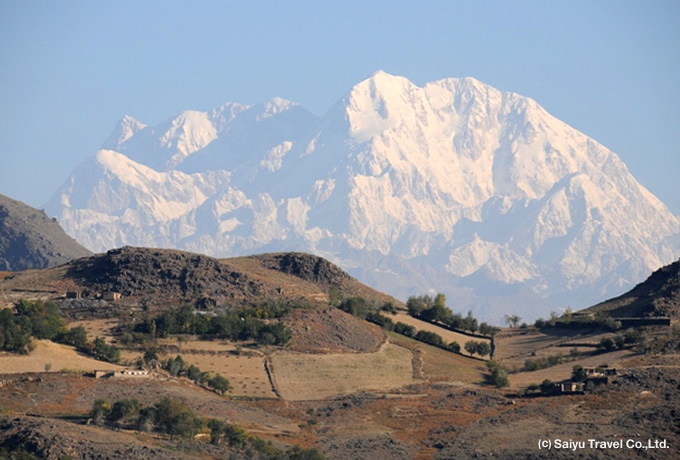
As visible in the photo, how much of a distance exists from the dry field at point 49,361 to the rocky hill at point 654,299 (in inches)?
2575

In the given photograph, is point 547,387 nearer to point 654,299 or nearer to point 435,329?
point 654,299

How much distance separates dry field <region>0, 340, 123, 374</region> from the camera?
422 ft

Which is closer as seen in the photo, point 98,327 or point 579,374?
point 579,374

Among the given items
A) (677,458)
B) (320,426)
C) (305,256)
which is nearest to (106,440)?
(320,426)

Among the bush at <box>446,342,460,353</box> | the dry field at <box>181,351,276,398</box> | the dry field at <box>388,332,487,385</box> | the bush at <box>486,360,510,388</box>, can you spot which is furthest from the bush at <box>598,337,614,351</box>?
the dry field at <box>181,351,276,398</box>

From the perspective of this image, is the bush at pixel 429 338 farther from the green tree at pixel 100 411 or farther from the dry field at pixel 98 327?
the green tree at pixel 100 411

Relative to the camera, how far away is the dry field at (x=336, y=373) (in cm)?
13650

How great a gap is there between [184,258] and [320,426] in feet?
202

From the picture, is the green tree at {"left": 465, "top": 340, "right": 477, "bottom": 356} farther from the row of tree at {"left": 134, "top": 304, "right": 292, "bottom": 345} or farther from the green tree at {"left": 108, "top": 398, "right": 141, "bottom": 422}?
the green tree at {"left": 108, "top": 398, "right": 141, "bottom": 422}

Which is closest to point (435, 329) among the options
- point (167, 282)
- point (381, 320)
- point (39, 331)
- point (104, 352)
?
point (381, 320)

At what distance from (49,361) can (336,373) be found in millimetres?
28226

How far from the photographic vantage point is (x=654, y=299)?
172375mm

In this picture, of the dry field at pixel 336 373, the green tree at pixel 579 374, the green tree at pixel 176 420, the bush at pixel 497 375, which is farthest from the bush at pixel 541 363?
the green tree at pixel 176 420

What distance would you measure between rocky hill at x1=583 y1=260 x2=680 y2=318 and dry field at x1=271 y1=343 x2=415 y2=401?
31.9m
